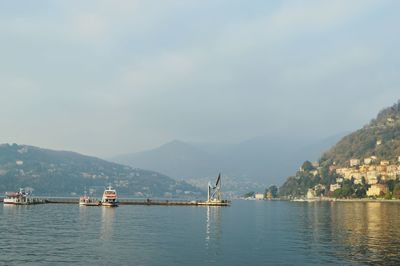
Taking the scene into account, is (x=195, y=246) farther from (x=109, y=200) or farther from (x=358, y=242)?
(x=109, y=200)

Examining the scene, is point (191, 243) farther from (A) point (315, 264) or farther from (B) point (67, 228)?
(B) point (67, 228)

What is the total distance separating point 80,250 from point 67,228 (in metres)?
30.8

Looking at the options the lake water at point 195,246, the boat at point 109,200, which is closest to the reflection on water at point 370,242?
the lake water at point 195,246

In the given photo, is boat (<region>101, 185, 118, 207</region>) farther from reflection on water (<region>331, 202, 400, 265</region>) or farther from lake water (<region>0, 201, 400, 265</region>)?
reflection on water (<region>331, 202, 400, 265</region>)

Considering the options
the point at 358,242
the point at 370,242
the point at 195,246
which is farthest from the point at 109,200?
the point at 370,242

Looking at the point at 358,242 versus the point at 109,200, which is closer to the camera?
the point at 358,242

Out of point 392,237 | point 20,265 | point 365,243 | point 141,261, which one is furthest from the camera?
point 392,237

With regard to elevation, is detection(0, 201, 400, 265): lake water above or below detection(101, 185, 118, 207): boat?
below

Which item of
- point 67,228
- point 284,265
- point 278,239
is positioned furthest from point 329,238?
point 67,228

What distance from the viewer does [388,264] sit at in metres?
50.9

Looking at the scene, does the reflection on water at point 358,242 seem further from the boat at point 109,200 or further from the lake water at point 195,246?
the boat at point 109,200

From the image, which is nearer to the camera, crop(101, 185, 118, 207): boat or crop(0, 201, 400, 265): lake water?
crop(0, 201, 400, 265): lake water

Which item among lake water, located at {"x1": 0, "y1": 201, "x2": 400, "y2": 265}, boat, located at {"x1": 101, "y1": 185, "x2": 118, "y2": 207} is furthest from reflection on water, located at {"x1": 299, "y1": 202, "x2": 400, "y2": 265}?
boat, located at {"x1": 101, "y1": 185, "x2": 118, "y2": 207}

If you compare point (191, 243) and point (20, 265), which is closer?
point (20, 265)
